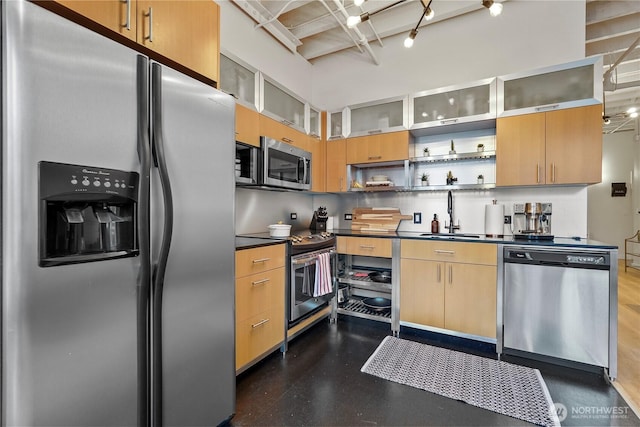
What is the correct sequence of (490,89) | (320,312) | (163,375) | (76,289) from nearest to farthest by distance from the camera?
(76,289) → (163,375) → (490,89) → (320,312)

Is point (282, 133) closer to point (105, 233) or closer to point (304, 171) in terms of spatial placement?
point (304, 171)

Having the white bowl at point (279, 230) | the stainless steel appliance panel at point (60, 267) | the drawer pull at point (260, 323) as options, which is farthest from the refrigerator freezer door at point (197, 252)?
the white bowl at point (279, 230)

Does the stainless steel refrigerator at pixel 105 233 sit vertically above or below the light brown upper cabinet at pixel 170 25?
below

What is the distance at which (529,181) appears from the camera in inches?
99.7

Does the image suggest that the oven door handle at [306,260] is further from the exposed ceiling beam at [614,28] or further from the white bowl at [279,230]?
the exposed ceiling beam at [614,28]

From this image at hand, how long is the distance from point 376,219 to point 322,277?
110 centimetres

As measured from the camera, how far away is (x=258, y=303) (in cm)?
206

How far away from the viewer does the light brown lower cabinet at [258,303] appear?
6.28ft

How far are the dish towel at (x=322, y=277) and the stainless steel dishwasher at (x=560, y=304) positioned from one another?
147 centimetres

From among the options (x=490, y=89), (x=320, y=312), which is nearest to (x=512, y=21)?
(x=490, y=89)

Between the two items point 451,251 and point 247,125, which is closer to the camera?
point 247,125

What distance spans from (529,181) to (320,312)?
7.35 feet

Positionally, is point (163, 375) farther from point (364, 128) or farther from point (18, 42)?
point (364, 128)

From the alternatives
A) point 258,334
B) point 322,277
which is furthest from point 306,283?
point 258,334
